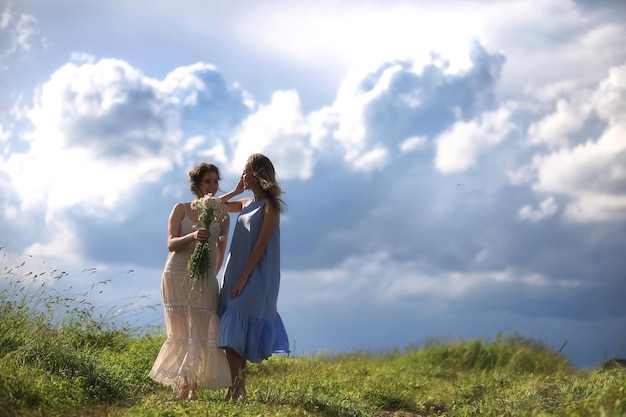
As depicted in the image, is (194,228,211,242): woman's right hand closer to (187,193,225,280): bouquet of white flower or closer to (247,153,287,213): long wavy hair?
(187,193,225,280): bouquet of white flower

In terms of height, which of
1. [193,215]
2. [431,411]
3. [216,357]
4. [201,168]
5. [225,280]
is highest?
[201,168]

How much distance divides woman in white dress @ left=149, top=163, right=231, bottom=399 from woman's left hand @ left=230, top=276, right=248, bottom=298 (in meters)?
0.32

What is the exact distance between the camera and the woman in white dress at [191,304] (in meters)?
8.90

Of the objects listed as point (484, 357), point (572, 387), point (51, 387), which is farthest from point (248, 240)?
point (484, 357)

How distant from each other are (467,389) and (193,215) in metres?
5.44

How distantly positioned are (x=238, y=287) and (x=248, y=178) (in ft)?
4.34

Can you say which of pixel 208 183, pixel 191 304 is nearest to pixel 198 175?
pixel 208 183

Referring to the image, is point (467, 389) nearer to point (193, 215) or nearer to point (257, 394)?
point (257, 394)

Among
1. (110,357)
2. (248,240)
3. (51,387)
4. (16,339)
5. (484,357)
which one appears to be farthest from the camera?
(484,357)

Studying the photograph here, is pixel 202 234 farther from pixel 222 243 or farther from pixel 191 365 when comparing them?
pixel 191 365

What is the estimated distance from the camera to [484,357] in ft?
55.7

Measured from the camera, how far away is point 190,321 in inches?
353

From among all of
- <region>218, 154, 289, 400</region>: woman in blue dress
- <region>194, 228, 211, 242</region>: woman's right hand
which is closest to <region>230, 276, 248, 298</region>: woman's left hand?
<region>218, 154, 289, 400</region>: woman in blue dress

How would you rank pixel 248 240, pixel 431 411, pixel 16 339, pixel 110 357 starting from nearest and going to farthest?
pixel 248 240 < pixel 16 339 < pixel 431 411 < pixel 110 357
